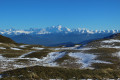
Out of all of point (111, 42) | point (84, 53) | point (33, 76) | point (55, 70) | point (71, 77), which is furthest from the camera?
point (111, 42)

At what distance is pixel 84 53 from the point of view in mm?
62062

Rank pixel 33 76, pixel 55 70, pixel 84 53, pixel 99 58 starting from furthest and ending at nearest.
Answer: pixel 84 53 → pixel 99 58 → pixel 55 70 → pixel 33 76

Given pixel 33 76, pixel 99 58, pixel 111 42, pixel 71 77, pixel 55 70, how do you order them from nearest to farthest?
pixel 33 76, pixel 71 77, pixel 55 70, pixel 99 58, pixel 111 42

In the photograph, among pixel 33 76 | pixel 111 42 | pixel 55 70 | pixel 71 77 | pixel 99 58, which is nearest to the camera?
pixel 33 76

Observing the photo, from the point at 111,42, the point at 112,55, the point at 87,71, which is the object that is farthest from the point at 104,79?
the point at 111,42

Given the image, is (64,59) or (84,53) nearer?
(64,59)

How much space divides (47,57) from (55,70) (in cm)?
3594

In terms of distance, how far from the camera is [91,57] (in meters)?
56.3

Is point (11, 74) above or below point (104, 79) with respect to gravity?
above

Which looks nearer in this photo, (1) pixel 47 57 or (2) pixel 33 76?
(2) pixel 33 76

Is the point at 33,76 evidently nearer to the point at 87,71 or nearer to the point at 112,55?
the point at 87,71

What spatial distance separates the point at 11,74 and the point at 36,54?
4099 cm

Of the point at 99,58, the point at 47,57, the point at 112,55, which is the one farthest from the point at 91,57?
the point at 47,57

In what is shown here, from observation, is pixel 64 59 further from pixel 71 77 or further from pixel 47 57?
pixel 71 77
